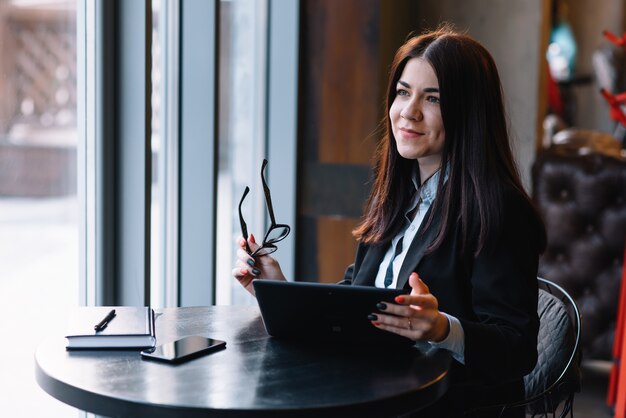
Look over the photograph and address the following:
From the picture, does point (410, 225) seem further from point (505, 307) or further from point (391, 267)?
point (505, 307)

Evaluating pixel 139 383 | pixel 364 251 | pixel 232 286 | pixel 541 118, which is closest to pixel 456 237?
pixel 364 251

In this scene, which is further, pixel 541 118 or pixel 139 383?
pixel 541 118

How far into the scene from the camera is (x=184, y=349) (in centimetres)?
148

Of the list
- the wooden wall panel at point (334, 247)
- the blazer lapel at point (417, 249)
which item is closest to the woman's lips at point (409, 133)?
the blazer lapel at point (417, 249)

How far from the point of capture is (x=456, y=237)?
1707 millimetres

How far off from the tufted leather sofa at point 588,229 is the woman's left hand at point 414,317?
2.24 meters

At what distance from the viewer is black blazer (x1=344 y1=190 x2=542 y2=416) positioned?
1585 millimetres

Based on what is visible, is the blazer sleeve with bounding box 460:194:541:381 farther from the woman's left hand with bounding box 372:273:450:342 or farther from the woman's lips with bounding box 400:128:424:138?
the woman's lips with bounding box 400:128:424:138

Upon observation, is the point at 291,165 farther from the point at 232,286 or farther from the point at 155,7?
the point at 155,7

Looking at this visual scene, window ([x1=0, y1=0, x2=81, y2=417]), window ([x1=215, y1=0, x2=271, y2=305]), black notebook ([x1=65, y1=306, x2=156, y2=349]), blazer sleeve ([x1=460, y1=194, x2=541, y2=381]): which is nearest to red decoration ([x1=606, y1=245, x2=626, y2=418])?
window ([x1=215, y1=0, x2=271, y2=305])

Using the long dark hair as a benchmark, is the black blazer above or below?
below

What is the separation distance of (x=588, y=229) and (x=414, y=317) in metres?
2.34

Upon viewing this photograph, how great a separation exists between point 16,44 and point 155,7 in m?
0.67

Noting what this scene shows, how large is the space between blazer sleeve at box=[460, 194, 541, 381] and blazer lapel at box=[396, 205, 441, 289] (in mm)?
126
